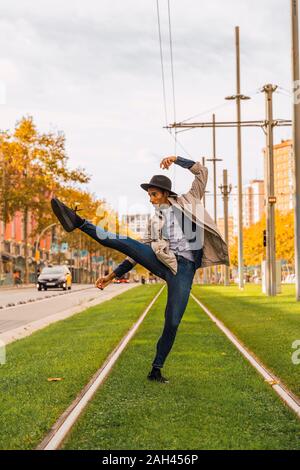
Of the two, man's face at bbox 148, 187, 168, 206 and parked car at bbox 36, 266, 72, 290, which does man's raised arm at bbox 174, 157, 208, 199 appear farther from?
parked car at bbox 36, 266, 72, 290

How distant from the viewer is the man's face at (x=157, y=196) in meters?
7.59

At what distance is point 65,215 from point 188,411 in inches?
80.9

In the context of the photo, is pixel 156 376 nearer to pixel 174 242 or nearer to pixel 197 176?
pixel 174 242

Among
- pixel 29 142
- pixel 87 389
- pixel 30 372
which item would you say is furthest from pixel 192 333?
pixel 29 142

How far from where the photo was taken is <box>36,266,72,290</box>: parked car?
48.8 m

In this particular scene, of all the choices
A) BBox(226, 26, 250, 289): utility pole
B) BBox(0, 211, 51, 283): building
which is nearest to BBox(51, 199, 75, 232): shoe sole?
BBox(226, 26, 250, 289): utility pole

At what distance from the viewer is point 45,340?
13727 mm

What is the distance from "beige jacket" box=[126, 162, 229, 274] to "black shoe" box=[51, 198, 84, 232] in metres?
0.72

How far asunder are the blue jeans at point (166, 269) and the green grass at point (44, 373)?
1142 millimetres

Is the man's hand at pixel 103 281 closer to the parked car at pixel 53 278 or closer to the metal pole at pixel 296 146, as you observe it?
the metal pole at pixel 296 146

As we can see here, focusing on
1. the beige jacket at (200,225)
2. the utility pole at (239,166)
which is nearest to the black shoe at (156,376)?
the beige jacket at (200,225)

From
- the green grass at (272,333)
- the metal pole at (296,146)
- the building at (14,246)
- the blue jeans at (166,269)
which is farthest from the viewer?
the building at (14,246)

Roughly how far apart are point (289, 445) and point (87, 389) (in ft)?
9.64

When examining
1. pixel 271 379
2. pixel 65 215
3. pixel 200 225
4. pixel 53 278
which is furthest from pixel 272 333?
pixel 53 278
